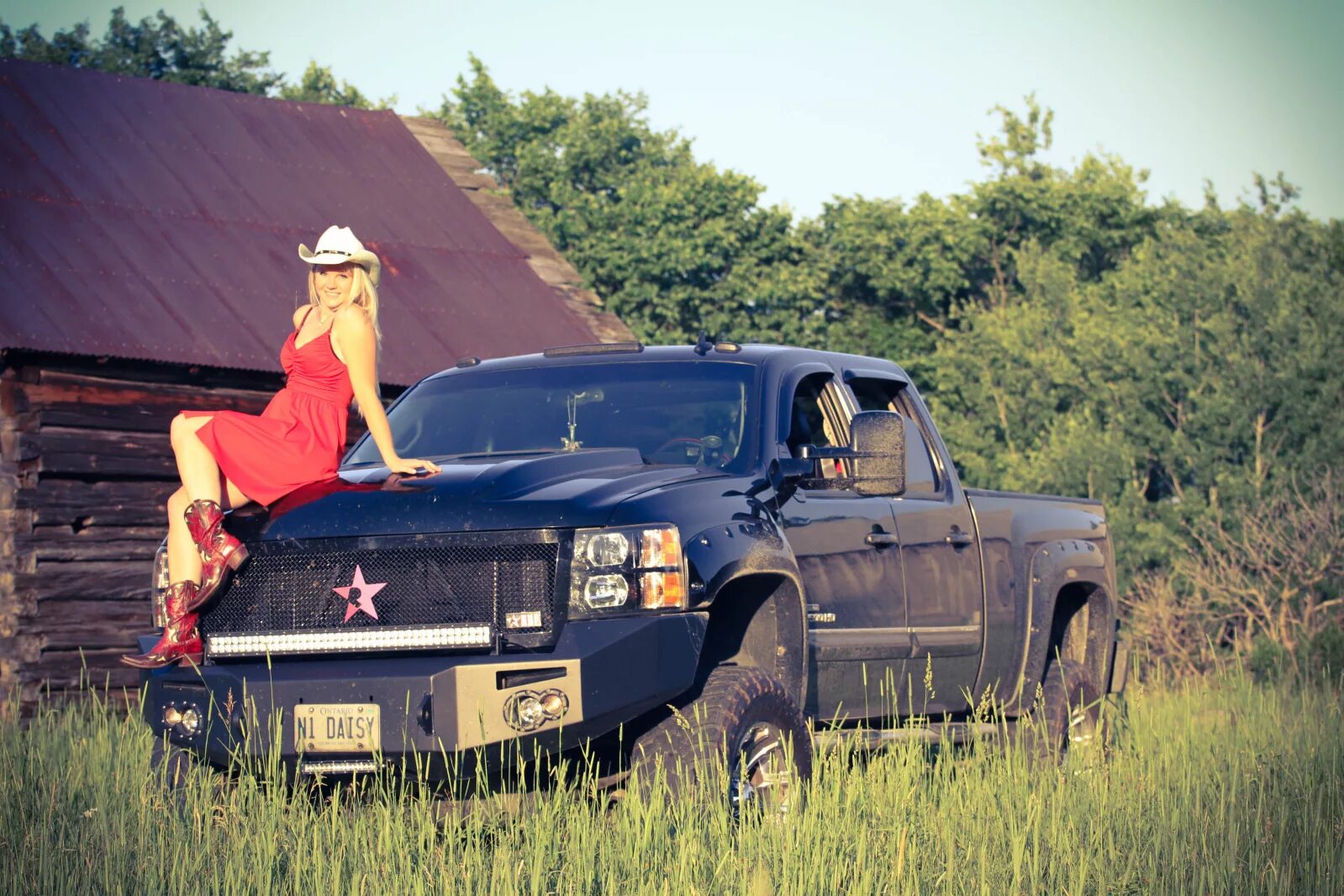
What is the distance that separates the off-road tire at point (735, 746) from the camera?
18.2ft

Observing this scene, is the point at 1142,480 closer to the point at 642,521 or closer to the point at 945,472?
the point at 945,472

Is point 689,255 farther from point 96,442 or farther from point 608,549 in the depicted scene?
point 608,549

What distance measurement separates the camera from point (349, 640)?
18.3 feet

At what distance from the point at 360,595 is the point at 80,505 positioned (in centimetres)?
973

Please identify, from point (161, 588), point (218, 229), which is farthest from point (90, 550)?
point (161, 588)

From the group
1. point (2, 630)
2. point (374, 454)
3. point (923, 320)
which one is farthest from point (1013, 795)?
point (923, 320)

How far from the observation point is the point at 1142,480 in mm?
34469

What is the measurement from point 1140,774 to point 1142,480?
92.8 ft

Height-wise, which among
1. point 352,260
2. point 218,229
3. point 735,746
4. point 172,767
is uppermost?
point 218,229

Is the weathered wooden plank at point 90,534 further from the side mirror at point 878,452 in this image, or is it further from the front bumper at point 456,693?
the side mirror at point 878,452

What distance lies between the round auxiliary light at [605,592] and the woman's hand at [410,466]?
0.85 m

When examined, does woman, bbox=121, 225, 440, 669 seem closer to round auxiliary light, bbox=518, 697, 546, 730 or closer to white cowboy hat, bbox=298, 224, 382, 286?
white cowboy hat, bbox=298, 224, 382, 286

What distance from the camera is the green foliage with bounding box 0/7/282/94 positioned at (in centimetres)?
4053

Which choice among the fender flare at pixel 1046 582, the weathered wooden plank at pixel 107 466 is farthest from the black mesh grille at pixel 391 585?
the weathered wooden plank at pixel 107 466
